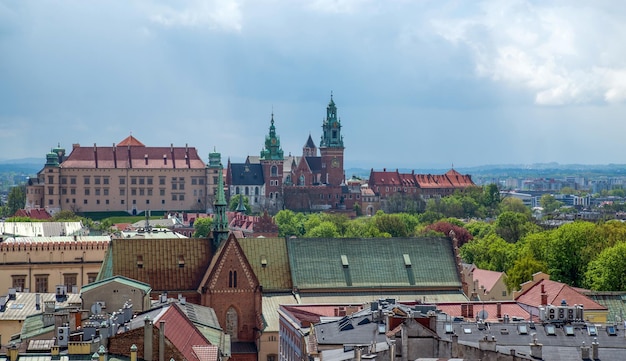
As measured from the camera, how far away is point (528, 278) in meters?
119

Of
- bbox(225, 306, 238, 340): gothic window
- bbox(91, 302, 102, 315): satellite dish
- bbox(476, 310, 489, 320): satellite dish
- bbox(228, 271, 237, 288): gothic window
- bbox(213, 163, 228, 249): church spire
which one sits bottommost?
bbox(225, 306, 238, 340): gothic window

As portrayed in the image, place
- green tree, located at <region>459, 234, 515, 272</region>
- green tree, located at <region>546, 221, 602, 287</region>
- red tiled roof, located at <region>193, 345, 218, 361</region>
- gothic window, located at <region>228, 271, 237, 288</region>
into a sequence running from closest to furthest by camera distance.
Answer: red tiled roof, located at <region>193, 345, 218, 361</region> → gothic window, located at <region>228, 271, 237, 288</region> → green tree, located at <region>546, 221, 602, 287</region> → green tree, located at <region>459, 234, 515, 272</region>

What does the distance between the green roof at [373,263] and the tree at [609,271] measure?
1753 cm

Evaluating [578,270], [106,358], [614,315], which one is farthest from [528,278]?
[106,358]

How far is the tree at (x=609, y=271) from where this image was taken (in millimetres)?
113500

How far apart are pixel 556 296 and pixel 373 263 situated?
15.6 m

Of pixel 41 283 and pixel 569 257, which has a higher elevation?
pixel 569 257

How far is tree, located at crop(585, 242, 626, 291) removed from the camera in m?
114

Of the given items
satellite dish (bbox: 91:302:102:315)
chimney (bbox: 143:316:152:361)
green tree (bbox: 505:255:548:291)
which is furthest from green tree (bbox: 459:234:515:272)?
chimney (bbox: 143:316:152:361)

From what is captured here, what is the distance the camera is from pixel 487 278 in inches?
5012

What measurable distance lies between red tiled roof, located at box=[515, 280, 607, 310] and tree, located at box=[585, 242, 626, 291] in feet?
46.7

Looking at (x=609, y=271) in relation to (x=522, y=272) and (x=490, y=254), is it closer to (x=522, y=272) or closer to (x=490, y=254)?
(x=522, y=272)

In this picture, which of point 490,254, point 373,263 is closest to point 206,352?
point 373,263

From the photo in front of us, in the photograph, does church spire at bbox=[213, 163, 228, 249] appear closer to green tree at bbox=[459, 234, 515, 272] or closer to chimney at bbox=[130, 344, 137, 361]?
chimney at bbox=[130, 344, 137, 361]
